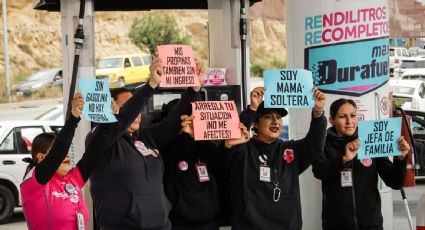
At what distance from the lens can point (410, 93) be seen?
2770 centimetres

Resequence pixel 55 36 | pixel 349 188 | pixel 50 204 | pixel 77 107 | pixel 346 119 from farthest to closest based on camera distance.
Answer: pixel 55 36
pixel 346 119
pixel 349 188
pixel 50 204
pixel 77 107

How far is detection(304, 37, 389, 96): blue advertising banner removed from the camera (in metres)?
8.06

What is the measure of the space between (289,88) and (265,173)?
26.9 inches

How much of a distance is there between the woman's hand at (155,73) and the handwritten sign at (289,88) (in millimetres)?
963

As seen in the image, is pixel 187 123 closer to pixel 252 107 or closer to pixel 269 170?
pixel 252 107

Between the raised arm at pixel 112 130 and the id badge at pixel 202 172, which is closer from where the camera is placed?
the raised arm at pixel 112 130

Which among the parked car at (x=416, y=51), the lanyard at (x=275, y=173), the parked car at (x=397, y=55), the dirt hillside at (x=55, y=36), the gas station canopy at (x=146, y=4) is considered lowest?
the lanyard at (x=275, y=173)

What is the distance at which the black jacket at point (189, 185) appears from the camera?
6.60m

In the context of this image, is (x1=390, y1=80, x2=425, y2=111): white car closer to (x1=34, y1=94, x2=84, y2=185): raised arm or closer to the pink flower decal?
the pink flower decal

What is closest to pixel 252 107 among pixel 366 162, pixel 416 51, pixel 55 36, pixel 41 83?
pixel 366 162

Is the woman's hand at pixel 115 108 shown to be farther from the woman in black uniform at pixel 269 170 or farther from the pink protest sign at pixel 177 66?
the woman in black uniform at pixel 269 170

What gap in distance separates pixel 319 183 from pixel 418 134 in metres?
10.4

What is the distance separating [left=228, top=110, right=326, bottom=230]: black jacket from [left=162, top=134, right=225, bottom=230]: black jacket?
0.59 feet

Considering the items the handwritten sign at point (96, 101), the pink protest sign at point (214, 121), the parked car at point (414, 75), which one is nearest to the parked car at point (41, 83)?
the parked car at point (414, 75)
